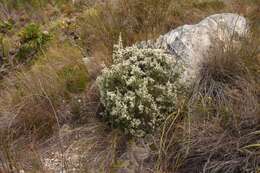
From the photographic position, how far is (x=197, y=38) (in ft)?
12.2

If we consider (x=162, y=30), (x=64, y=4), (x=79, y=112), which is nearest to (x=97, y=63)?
(x=79, y=112)

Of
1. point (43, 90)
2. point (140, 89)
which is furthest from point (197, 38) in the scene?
point (43, 90)

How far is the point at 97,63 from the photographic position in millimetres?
3686

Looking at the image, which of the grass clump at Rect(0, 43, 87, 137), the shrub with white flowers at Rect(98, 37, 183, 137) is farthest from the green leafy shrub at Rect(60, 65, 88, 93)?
the shrub with white flowers at Rect(98, 37, 183, 137)

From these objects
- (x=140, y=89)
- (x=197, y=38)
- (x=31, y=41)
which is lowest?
(x=31, y=41)

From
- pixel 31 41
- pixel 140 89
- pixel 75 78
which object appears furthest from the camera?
pixel 31 41

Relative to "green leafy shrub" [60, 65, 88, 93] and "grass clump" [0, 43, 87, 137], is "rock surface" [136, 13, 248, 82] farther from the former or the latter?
"grass clump" [0, 43, 87, 137]

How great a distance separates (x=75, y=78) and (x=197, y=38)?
3.84 ft

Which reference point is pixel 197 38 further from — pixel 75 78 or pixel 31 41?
pixel 31 41

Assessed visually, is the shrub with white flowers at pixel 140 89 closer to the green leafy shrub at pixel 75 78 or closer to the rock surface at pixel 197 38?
the rock surface at pixel 197 38

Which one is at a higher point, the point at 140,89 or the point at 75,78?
the point at 140,89

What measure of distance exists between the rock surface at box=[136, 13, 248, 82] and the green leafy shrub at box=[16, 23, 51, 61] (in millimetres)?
1836

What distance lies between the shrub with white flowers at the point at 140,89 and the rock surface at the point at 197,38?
0.88 feet

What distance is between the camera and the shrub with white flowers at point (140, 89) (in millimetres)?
2900
